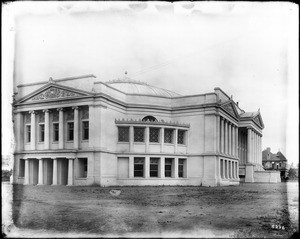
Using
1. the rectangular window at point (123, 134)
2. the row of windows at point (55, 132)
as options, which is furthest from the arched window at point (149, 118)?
the row of windows at point (55, 132)

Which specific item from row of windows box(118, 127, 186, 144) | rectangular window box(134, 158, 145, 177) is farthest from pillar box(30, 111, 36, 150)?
rectangular window box(134, 158, 145, 177)

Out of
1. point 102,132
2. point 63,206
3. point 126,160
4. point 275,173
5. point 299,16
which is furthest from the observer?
point 275,173

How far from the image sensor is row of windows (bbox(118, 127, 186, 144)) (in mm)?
30281

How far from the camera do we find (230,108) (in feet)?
123

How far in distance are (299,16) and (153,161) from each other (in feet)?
84.4

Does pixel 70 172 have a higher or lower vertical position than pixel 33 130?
lower

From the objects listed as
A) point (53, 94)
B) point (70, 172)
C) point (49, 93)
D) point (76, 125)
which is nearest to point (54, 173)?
point (70, 172)

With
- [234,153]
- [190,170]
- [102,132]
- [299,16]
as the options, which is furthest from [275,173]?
[299,16]

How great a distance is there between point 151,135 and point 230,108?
11.0 meters

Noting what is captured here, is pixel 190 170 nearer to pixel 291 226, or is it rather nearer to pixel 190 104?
pixel 190 104

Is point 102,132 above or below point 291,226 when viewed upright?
above

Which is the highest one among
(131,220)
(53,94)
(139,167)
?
(53,94)

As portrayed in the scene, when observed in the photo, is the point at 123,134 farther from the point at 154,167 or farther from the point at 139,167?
the point at 154,167

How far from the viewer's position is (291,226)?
30.9ft
